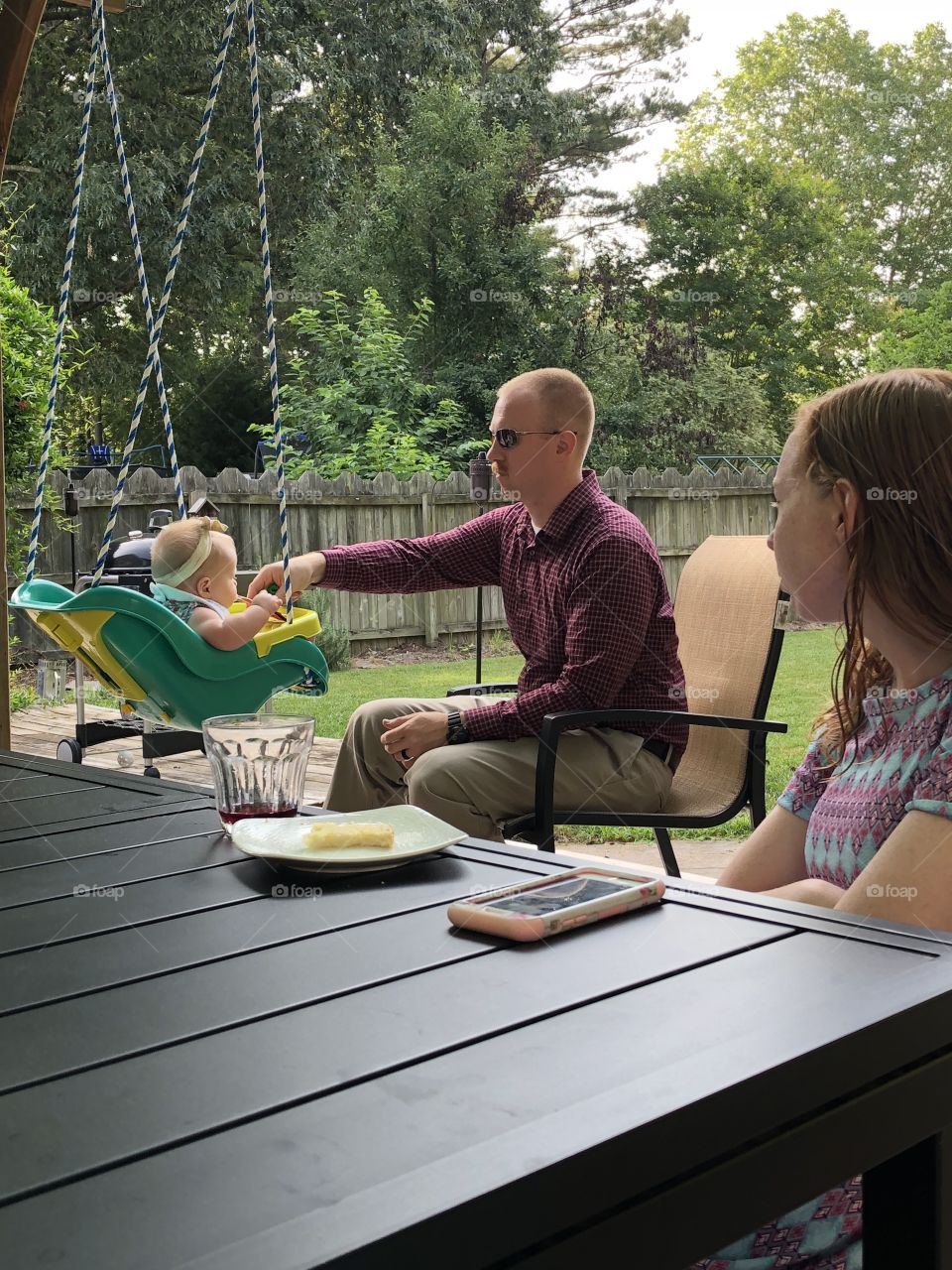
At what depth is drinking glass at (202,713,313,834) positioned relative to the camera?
126cm

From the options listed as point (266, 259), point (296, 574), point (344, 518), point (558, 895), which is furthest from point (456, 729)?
point (344, 518)

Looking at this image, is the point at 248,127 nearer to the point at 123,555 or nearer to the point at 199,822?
the point at 123,555

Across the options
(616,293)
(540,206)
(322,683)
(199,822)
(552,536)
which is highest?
(540,206)

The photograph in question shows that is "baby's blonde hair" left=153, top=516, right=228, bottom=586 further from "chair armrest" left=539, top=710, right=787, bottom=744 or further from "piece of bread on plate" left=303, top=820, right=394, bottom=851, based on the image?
"piece of bread on plate" left=303, top=820, right=394, bottom=851

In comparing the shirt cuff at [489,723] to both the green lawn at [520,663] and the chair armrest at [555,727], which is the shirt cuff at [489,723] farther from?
the green lawn at [520,663]

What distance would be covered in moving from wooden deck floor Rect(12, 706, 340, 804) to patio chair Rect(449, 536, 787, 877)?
2005mm

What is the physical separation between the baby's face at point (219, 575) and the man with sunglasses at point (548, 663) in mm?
1628

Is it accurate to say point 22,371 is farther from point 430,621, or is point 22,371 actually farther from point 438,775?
point 438,775

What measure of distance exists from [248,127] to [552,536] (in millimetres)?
12523

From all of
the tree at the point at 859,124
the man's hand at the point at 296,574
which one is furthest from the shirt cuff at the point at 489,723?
the tree at the point at 859,124

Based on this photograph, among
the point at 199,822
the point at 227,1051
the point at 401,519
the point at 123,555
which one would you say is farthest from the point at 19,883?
the point at 401,519

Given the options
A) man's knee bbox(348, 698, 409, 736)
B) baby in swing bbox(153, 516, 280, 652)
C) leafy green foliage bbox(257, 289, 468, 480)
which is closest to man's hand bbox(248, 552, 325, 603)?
man's knee bbox(348, 698, 409, 736)

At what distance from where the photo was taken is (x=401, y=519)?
34.0ft

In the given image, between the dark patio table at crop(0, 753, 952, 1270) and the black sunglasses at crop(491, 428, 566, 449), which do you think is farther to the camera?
the black sunglasses at crop(491, 428, 566, 449)
